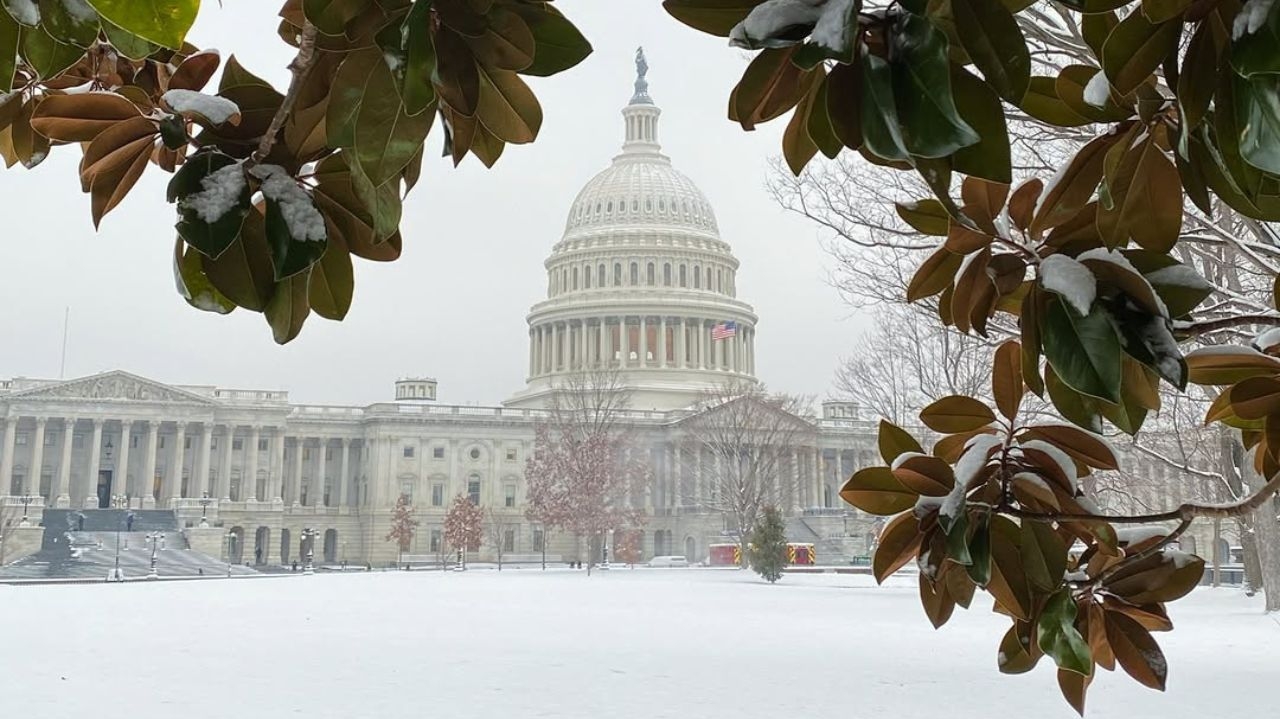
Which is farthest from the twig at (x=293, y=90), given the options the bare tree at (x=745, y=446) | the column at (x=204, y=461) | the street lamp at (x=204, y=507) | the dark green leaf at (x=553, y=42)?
the column at (x=204, y=461)

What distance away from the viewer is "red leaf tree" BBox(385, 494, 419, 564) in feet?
225

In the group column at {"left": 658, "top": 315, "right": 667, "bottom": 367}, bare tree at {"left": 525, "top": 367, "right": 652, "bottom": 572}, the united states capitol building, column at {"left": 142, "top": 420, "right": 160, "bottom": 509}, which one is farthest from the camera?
column at {"left": 658, "top": 315, "right": 667, "bottom": 367}

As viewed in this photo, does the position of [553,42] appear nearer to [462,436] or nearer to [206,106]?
[206,106]

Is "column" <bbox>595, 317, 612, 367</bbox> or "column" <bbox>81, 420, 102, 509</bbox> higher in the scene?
"column" <bbox>595, 317, 612, 367</bbox>

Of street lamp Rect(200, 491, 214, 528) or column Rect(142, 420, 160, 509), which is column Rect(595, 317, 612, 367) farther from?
column Rect(142, 420, 160, 509)

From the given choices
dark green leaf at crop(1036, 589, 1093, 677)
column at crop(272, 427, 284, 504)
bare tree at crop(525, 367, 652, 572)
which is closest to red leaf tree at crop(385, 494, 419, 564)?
column at crop(272, 427, 284, 504)

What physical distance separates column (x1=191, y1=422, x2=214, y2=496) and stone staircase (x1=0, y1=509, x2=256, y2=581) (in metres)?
2.71

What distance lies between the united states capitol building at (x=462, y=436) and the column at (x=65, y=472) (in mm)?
161

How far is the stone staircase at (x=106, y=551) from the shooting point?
1861 inches

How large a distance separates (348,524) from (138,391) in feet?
54.2

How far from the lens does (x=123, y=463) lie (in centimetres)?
6681

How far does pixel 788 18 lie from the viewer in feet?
2.11

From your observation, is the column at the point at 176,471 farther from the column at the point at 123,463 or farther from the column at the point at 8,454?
the column at the point at 8,454

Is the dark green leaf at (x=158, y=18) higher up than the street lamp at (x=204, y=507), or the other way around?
the street lamp at (x=204, y=507)
